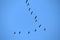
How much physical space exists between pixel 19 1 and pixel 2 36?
22.4 inches

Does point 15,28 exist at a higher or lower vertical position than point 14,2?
lower

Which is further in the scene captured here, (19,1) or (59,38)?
(59,38)

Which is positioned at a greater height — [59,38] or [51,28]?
[51,28]

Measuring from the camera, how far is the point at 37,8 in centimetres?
182

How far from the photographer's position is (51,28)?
1.86 meters

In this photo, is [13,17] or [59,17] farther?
[59,17]

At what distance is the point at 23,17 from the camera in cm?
179

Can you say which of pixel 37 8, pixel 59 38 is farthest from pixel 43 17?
pixel 59 38

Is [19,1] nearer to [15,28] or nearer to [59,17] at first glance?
[15,28]

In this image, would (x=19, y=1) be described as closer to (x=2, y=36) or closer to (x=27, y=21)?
(x=27, y=21)

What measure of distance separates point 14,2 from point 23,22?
0.32 metres

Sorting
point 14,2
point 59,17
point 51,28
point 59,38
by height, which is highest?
point 14,2

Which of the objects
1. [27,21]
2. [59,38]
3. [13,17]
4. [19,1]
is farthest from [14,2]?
[59,38]

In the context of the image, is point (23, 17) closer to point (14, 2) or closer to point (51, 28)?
point (14, 2)
